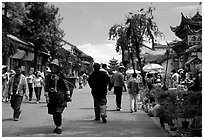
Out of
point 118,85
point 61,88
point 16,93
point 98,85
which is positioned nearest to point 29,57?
point 118,85

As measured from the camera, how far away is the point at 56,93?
23.6 feet

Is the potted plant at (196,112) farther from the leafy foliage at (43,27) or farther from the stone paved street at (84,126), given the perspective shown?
the leafy foliage at (43,27)

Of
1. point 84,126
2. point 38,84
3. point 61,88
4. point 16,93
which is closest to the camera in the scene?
point 61,88

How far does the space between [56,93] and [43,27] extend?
2649 centimetres

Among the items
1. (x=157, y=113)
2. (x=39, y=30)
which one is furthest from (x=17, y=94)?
(x=39, y=30)

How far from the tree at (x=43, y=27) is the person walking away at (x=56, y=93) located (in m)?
25.7

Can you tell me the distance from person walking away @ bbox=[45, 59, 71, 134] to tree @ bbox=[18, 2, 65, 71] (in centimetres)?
2568

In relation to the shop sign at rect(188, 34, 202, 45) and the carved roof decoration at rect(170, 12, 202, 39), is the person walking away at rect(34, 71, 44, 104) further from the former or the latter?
the carved roof decoration at rect(170, 12, 202, 39)

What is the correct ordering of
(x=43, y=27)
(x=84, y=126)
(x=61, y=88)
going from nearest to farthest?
(x=61, y=88)
(x=84, y=126)
(x=43, y=27)

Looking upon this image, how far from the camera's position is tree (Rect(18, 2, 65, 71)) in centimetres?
3281

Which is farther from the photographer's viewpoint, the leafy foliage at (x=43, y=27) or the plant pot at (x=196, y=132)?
the leafy foliage at (x=43, y=27)

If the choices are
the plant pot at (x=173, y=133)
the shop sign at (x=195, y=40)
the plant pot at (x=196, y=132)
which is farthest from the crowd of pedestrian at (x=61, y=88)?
the plant pot at (x=196, y=132)

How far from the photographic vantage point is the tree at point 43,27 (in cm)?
3281

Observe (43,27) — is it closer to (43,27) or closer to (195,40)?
(43,27)
